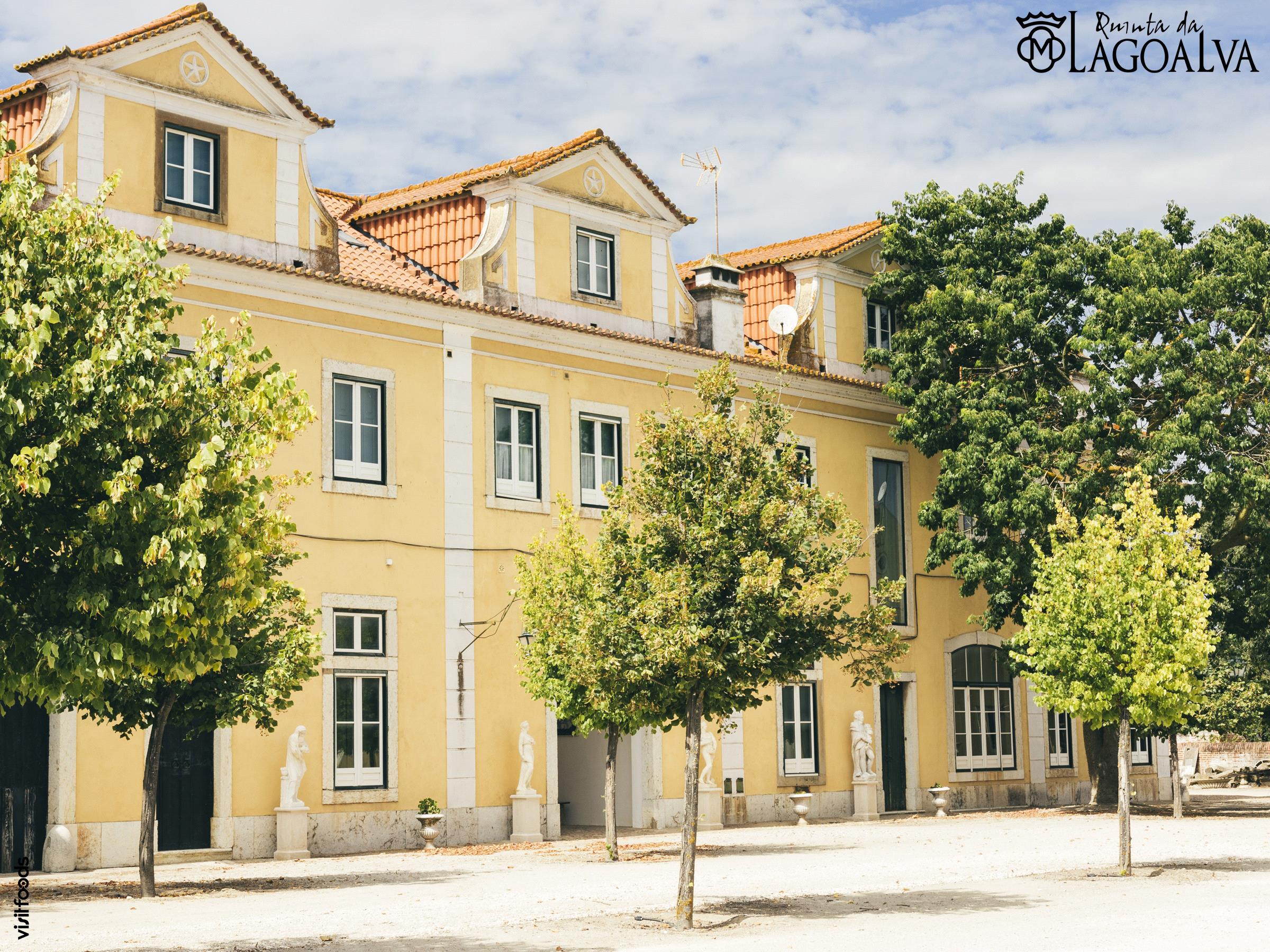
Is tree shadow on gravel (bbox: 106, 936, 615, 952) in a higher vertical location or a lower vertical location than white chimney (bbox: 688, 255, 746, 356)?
lower

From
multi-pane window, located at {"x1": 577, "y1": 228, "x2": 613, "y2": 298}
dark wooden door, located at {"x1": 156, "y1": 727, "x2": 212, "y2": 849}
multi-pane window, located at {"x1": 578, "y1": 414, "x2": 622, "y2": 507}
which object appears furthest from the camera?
multi-pane window, located at {"x1": 577, "y1": 228, "x2": 613, "y2": 298}

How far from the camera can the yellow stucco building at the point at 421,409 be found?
22125 mm

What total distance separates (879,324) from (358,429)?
13.7 metres

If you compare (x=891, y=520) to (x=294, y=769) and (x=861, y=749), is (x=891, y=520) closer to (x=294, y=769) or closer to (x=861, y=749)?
(x=861, y=749)

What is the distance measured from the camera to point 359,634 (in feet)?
78.5

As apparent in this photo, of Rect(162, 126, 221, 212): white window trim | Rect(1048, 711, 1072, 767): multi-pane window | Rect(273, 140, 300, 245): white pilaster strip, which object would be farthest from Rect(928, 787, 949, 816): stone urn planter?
Rect(162, 126, 221, 212): white window trim

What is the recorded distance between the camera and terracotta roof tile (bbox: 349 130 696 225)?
88.9 ft

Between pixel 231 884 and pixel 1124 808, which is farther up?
pixel 1124 808

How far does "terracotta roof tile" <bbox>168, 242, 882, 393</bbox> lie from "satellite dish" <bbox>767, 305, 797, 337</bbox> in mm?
736

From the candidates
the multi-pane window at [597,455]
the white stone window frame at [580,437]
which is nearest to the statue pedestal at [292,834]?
the white stone window frame at [580,437]

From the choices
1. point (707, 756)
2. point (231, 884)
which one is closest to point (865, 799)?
point (707, 756)

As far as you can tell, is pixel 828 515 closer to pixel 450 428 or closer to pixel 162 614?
pixel 162 614

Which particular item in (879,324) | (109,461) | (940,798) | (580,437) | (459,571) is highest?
(879,324)

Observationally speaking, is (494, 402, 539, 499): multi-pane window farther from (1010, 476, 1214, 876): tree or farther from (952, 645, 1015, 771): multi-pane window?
(952, 645, 1015, 771): multi-pane window
